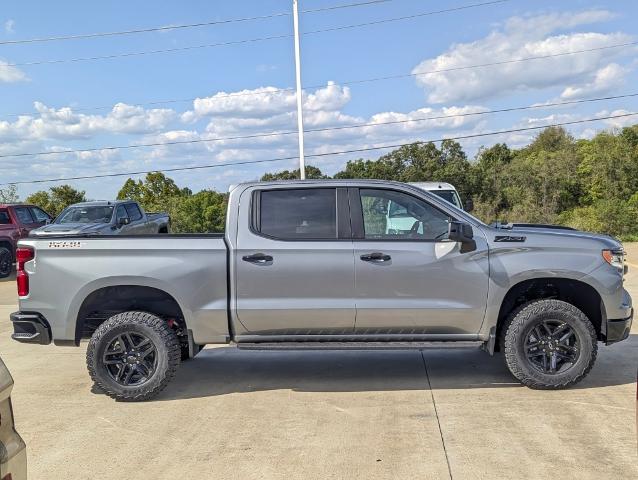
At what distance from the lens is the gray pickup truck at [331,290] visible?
552 centimetres

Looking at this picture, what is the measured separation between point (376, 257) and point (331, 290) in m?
0.49

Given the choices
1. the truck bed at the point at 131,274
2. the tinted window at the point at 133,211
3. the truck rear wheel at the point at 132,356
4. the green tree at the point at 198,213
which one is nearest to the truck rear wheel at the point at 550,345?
the truck bed at the point at 131,274

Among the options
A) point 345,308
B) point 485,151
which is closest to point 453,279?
point 345,308

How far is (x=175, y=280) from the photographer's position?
554 cm

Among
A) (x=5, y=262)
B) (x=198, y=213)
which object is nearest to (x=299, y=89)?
(x=198, y=213)

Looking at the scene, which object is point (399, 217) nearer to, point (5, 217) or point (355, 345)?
point (355, 345)

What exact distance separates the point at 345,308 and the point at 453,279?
3.25 feet

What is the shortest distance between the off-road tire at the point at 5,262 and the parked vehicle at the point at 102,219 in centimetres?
158

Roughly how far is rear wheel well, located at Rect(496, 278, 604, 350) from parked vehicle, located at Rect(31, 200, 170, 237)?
1097cm

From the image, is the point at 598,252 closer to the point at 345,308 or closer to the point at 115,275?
the point at 345,308

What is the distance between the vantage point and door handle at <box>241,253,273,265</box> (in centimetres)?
555

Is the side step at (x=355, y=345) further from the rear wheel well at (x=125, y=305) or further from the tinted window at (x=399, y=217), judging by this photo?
the tinted window at (x=399, y=217)

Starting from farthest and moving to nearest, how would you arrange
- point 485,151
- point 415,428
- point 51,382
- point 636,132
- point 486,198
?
point 485,151 → point 636,132 → point 486,198 → point 51,382 → point 415,428

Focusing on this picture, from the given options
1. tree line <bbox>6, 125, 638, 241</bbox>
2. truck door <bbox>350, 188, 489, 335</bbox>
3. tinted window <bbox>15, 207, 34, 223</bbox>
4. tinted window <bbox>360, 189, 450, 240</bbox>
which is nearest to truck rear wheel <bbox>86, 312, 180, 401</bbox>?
truck door <bbox>350, 188, 489, 335</bbox>
